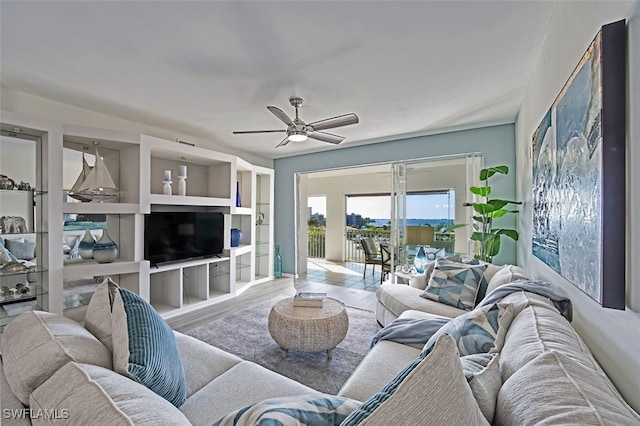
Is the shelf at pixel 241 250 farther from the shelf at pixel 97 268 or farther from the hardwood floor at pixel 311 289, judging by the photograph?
the shelf at pixel 97 268

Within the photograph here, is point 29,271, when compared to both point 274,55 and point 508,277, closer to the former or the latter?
point 274,55

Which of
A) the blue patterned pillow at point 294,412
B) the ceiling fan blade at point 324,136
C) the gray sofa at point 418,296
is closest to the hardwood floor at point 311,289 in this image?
the gray sofa at point 418,296

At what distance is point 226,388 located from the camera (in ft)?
4.65

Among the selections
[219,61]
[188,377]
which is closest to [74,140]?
[219,61]

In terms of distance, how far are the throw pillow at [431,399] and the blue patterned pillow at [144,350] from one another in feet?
2.62

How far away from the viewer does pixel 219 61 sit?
2393 millimetres

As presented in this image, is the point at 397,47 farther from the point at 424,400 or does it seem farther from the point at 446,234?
the point at 446,234

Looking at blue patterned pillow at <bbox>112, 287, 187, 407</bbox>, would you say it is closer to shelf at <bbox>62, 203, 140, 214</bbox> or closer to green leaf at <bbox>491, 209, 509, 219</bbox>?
shelf at <bbox>62, 203, 140, 214</bbox>

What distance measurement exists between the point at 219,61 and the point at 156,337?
2.11 m

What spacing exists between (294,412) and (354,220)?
788cm

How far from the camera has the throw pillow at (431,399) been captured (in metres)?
0.60

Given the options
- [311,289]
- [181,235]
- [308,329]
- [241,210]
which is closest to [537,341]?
[308,329]

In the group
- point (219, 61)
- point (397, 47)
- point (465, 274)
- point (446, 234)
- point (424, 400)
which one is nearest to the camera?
point (424, 400)

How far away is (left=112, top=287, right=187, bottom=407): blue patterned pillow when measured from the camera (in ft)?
3.44
